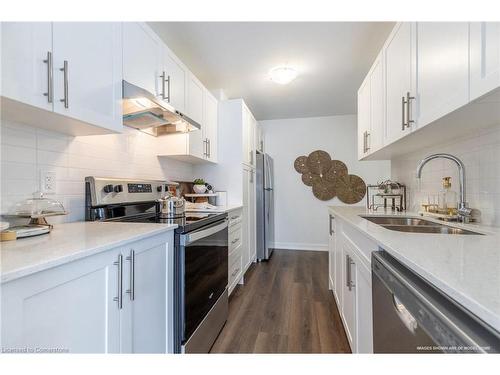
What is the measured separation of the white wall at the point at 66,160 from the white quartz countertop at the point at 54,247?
32 centimetres

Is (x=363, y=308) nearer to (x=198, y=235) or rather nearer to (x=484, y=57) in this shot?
(x=198, y=235)

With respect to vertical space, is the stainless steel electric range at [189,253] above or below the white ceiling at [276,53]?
below

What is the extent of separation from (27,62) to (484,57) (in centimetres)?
165

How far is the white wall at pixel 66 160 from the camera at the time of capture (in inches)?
43.9

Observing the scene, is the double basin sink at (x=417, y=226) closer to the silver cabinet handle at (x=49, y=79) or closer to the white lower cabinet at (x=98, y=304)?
the white lower cabinet at (x=98, y=304)

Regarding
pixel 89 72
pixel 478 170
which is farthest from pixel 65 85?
pixel 478 170

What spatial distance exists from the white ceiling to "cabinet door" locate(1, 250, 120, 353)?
1.88 meters

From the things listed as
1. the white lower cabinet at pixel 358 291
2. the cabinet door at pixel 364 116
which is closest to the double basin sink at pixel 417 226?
the white lower cabinet at pixel 358 291

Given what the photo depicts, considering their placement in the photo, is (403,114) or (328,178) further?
(328,178)

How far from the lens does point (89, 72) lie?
45.6 inches

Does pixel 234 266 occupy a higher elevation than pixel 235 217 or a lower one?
lower

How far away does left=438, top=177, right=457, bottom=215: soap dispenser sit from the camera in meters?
1.56
